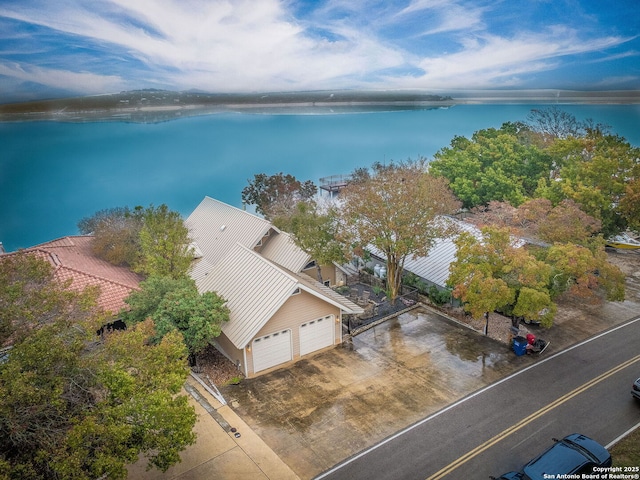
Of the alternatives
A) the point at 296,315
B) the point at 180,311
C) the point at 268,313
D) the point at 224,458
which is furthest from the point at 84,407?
the point at 296,315

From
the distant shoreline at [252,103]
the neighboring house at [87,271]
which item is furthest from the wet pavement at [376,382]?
the distant shoreline at [252,103]

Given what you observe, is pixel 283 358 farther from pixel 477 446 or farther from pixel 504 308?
pixel 504 308

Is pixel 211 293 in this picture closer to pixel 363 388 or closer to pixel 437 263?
pixel 363 388

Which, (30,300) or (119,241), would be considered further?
(119,241)

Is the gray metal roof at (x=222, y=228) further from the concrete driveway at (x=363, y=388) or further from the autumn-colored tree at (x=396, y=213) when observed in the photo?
the concrete driveway at (x=363, y=388)

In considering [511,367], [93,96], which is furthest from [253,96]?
[511,367]

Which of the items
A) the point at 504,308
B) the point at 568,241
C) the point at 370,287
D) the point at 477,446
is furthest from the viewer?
the point at 370,287

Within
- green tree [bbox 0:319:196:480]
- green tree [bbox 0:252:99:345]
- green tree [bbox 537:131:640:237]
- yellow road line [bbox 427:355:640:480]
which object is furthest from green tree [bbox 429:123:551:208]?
green tree [bbox 0:252:99:345]
